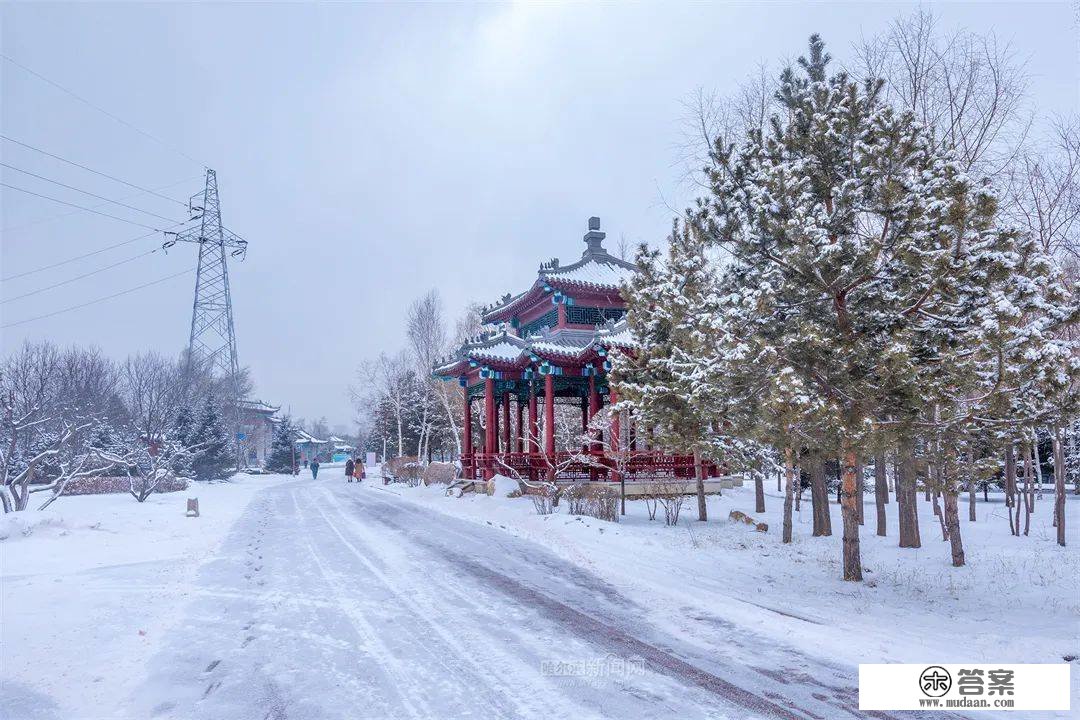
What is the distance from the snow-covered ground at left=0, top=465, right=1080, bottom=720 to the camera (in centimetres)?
484

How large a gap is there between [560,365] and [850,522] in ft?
41.8

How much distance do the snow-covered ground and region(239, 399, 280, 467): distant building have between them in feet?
168

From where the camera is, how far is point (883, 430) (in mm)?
7746

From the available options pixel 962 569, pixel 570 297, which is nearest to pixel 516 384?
pixel 570 297

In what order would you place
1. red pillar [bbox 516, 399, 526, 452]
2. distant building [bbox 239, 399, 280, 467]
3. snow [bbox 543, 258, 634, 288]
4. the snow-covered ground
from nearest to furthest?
1. the snow-covered ground
2. snow [bbox 543, 258, 634, 288]
3. red pillar [bbox 516, 399, 526, 452]
4. distant building [bbox 239, 399, 280, 467]

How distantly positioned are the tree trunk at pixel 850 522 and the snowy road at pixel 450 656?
304cm

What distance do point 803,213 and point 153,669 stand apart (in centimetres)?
846

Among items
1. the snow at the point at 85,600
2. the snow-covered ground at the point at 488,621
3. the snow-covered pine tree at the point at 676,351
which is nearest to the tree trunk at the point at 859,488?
the snow-covered ground at the point at 488,621

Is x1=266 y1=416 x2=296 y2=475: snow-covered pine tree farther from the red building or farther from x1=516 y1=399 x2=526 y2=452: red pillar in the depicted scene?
the red building

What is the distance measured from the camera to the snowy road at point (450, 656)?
15.2 feet

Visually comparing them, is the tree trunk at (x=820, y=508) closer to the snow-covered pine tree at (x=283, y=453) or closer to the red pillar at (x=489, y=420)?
the red pillar at (x=489, y=420)

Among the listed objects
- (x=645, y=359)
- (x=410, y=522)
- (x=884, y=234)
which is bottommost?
(x=410, y=522)

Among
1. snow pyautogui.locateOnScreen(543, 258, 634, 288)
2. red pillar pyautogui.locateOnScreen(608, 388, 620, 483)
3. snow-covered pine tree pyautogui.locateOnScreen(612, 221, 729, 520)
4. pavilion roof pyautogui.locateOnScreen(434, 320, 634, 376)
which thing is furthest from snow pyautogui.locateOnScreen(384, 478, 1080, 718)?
snow pyautogui.locateOnScreen(543, 258, 634, 288)

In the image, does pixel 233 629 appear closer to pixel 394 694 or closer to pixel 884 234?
pixel 394 694
